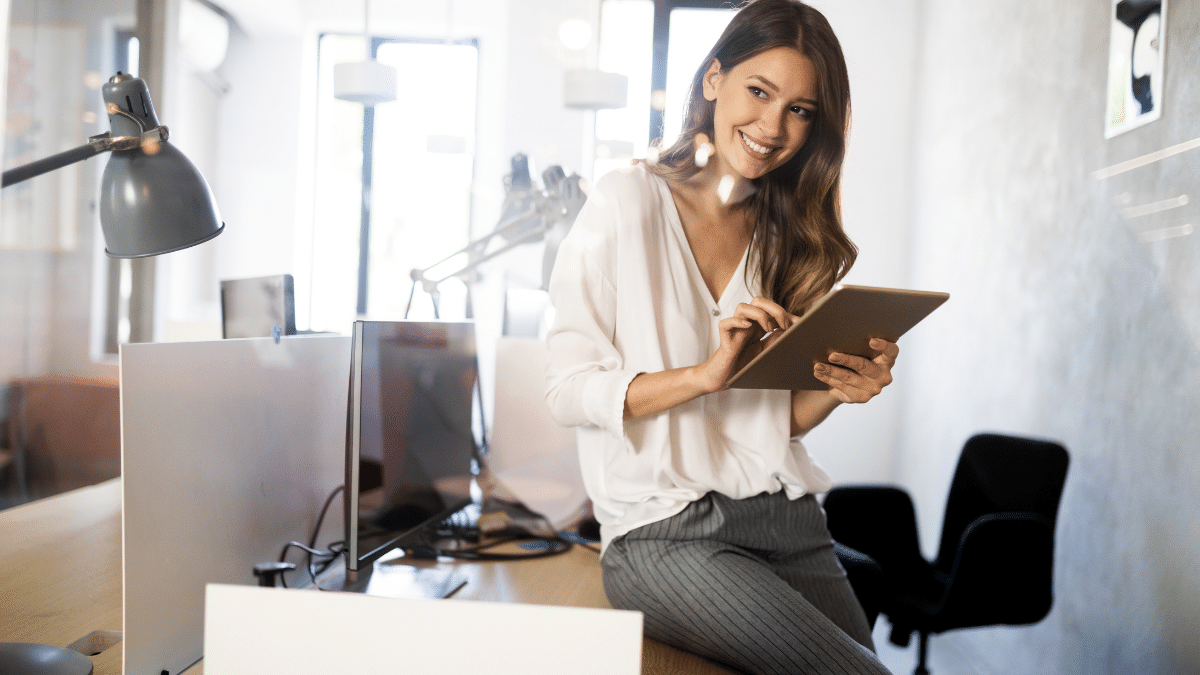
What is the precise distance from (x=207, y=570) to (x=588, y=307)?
1.76ft

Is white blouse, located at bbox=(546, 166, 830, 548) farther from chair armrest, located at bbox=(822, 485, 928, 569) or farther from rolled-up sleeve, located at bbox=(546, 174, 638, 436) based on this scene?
chair armrest, located at bbox=(822, 485, 928, 569)

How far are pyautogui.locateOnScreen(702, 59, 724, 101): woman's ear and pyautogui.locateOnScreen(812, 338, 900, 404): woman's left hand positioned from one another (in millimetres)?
430

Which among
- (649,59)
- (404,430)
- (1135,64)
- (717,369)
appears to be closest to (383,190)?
(649,59)

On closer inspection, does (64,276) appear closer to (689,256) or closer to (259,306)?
(259,306)

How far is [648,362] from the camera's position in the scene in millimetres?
1098

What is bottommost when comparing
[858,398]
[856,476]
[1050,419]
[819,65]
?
[856,476]

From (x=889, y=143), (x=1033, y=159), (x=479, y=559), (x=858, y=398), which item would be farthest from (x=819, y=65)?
(x=889, y=143)

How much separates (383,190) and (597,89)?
3.84ft

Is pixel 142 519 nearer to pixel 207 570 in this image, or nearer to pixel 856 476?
pixel 207 570

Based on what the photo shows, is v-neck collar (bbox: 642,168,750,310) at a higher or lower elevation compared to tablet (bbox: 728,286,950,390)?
higher

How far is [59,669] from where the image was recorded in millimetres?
800

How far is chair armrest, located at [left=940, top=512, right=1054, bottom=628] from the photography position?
183 centimetres

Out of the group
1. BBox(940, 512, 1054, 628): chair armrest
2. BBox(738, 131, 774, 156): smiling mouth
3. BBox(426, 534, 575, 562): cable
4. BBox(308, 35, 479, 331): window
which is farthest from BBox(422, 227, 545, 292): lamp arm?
BBox(308, 35, 479, 331): window

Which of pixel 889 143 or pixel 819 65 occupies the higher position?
pixel 889 143
